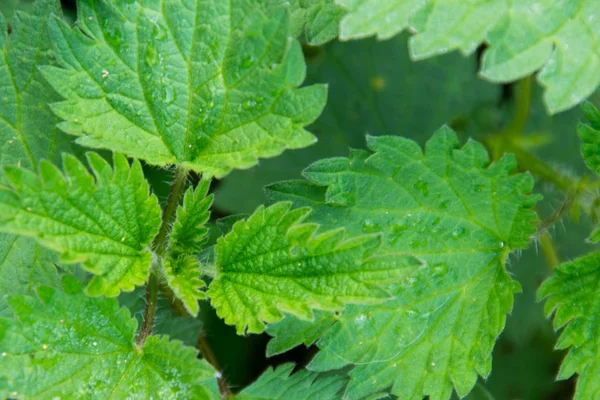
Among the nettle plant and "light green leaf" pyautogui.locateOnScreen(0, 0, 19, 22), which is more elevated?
"light green leaf" pyautogui.locateOnScreen(0, 0, 19, 22)

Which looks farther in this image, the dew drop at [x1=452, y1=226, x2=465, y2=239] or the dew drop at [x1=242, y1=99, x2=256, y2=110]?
the dew drop at [x1=452, y1=226, x2=465, y2=239]

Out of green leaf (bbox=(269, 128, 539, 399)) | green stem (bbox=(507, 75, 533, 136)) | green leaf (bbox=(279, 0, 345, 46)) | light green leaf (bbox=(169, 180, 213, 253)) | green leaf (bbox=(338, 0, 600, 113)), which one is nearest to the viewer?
green leaf (bbox=(338, 0, 600, 113))

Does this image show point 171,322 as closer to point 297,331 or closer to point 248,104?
point 297,331

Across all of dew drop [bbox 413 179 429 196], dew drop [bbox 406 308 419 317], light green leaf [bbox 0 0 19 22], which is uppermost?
light green leaf [bbox 0 0 19 22]

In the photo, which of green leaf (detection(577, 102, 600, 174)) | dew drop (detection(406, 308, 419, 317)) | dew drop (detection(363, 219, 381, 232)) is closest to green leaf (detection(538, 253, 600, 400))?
green leaf (detection(577, 102, 600, 174))

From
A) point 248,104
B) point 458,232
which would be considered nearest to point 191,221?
point 248,104

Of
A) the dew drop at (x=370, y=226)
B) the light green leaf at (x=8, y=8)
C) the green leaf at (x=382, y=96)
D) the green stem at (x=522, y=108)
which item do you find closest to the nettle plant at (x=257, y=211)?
the dew drop at (x=370, y=226)

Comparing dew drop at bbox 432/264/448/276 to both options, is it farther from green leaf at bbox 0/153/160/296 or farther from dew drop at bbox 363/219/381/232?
green leaf at bbox 0/153/160/296

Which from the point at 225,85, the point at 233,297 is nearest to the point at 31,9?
the point at 225,85
